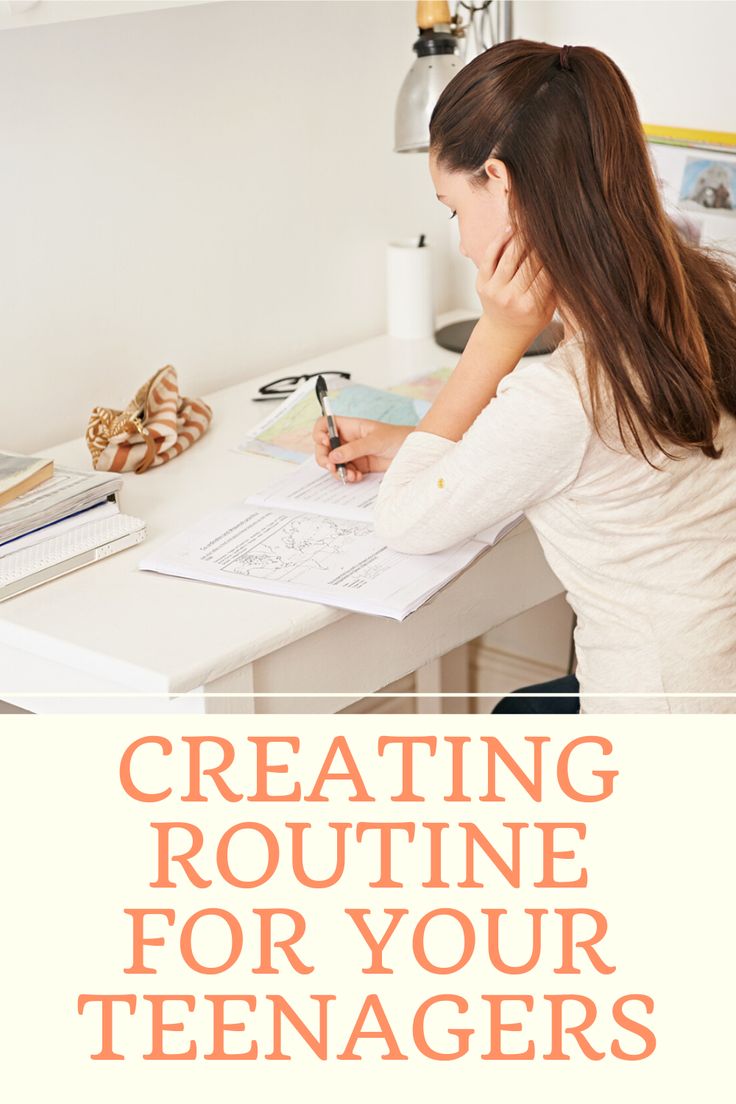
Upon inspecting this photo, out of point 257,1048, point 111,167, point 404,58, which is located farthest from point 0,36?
point 257,1048

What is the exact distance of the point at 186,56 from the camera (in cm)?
165

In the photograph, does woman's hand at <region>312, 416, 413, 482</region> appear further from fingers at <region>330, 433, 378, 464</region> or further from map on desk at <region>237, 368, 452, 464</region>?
map on desk at <region>237, 368, 452, 464</region>

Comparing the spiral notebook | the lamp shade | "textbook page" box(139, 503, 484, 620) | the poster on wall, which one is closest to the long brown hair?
"textbook page" box(139, 503, 484, 620)

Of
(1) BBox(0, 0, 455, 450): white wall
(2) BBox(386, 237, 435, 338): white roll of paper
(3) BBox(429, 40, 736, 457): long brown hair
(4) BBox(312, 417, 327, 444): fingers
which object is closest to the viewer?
(3) BBox(429, 40, 736, 457): long brown hair

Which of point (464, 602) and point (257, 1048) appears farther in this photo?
point (464, 602)

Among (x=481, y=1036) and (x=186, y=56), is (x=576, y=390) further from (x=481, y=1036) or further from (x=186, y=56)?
(x=186, y=56)

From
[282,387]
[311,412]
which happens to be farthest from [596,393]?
[282,387]

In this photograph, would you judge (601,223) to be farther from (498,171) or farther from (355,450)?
(355,450)

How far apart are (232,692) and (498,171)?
0.46m

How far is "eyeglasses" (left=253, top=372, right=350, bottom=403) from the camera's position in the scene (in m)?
1.75

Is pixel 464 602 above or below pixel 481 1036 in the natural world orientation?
above

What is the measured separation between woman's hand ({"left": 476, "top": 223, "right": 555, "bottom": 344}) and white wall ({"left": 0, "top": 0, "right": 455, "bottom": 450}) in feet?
1.89

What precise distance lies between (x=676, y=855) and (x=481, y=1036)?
0.68 feet

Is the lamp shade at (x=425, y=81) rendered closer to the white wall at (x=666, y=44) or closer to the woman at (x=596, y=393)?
the white wall at (x=666, y=44)
